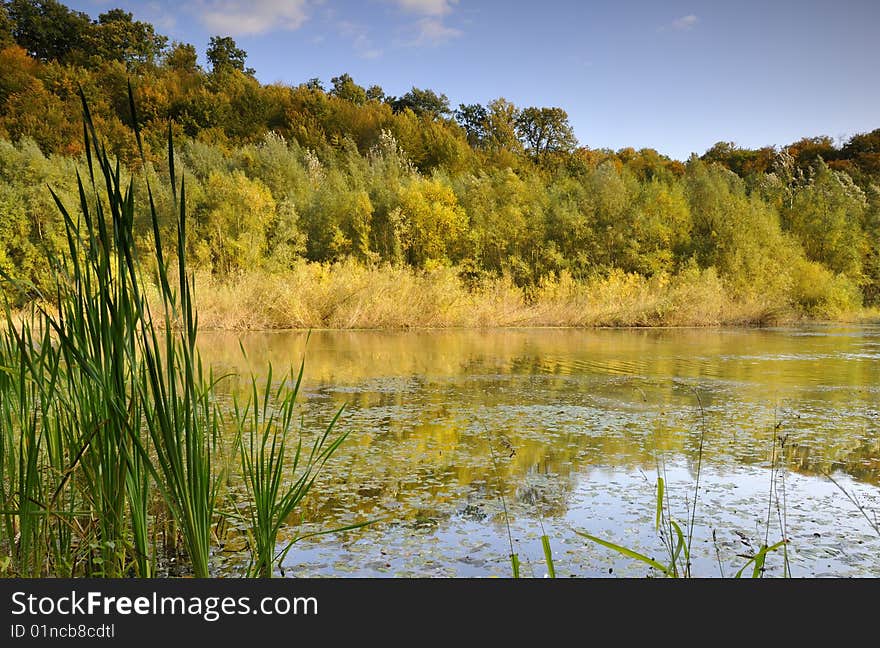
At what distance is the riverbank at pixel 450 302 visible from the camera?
1385 cm

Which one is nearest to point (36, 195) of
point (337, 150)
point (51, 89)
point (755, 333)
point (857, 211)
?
point (51, 89)

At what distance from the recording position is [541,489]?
329 cm

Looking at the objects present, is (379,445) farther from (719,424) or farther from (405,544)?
(719,424)

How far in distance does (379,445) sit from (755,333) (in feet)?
36.7

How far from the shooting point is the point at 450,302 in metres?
15.1

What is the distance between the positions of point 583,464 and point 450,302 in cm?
1145

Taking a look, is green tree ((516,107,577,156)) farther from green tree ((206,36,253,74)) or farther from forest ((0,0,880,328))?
green tree ((206,36,253,74))

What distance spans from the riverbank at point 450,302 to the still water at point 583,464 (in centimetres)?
547

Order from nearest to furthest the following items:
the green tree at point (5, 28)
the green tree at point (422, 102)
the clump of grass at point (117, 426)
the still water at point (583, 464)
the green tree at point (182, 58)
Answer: the clump of grass at point (117, 426) → the still water at point (583, 464) → the green tree at point (5, 28) → the green tree at point (182, 58) → the green tree at point (422, 102)

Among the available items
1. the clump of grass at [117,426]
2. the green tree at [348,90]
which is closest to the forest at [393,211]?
the green tree at [348,90]

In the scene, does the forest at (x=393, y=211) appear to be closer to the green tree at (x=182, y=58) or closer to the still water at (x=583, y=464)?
the green tree at (x=182, y=58)

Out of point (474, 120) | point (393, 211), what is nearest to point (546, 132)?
point (474, 120)
